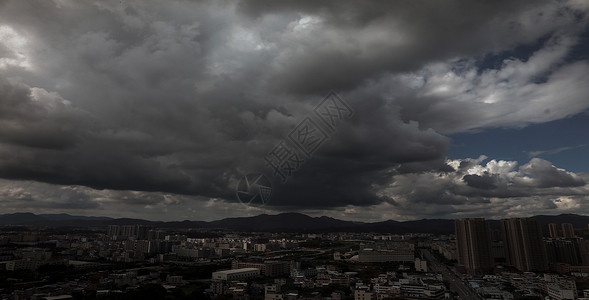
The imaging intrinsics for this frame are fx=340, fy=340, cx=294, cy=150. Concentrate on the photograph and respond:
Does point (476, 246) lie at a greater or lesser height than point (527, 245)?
lesser

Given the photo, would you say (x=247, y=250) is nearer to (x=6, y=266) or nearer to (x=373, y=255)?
(x=373, y=255)

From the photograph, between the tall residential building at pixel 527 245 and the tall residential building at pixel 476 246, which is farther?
the tall residential building at pixel 476 246

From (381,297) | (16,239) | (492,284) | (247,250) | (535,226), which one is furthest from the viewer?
(247,250)

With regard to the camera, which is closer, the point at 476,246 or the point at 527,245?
the point at 527,245

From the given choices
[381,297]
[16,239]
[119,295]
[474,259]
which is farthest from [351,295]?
[16,239]
